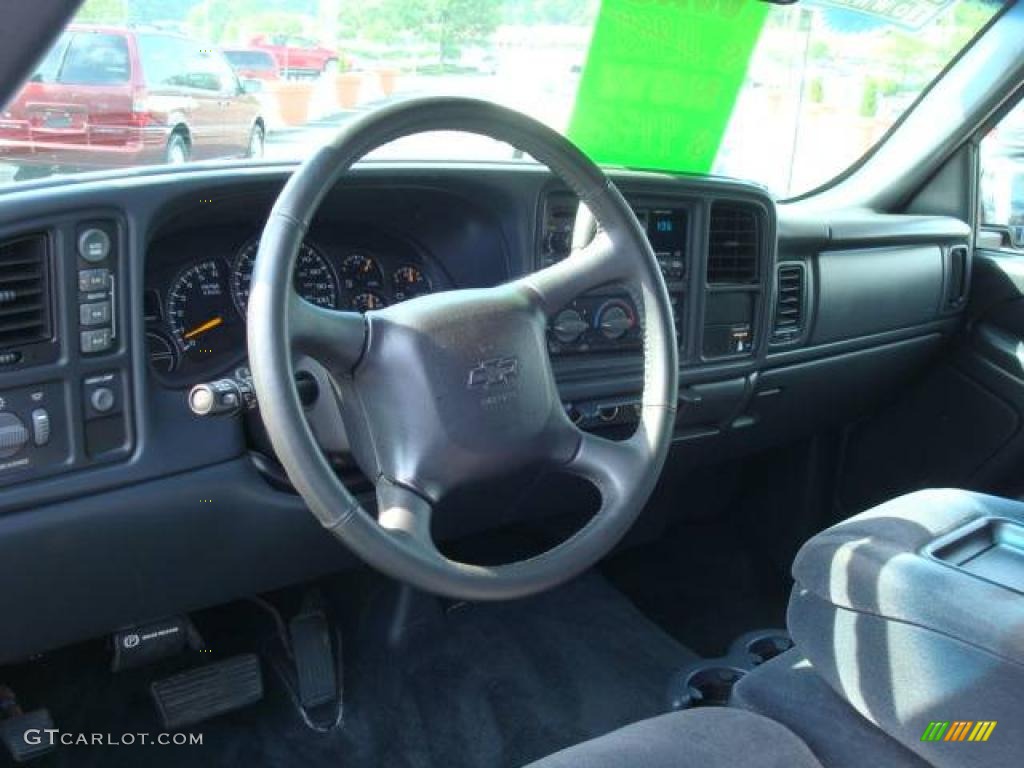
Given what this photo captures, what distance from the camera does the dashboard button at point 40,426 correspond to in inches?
60.8

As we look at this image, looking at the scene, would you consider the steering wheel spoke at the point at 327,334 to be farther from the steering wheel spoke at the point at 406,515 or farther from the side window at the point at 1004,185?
the side window at the point at 1004,185

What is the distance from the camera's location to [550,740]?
2395 millimetres

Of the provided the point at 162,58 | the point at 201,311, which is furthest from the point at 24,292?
the point at 162,58

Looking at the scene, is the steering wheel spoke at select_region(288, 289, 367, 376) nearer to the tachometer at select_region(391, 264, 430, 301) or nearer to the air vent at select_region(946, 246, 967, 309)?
the tachometer at select_region(391, 264, 430, 301)

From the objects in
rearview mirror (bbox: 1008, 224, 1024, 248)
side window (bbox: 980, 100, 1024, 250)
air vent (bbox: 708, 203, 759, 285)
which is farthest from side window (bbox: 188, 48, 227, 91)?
rearview mirror (bbox: 1008, 224, 1024, 248)

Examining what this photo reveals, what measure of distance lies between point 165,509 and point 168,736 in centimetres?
73

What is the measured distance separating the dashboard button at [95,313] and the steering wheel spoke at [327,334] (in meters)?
0.37

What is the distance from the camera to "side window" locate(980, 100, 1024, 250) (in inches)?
128

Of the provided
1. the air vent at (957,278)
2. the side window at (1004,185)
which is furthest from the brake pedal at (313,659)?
the side window at (1004,185)

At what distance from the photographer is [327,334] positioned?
1.36 m

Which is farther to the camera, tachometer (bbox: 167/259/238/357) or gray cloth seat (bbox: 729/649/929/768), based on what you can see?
tachometer (bbox: 167/259/238/357)

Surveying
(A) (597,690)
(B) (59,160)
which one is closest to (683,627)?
(A) (597,690)

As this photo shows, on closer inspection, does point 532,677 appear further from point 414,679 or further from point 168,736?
point 168,736

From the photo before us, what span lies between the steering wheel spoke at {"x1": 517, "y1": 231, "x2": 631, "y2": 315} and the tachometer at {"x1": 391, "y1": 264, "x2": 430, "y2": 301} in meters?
0.50
